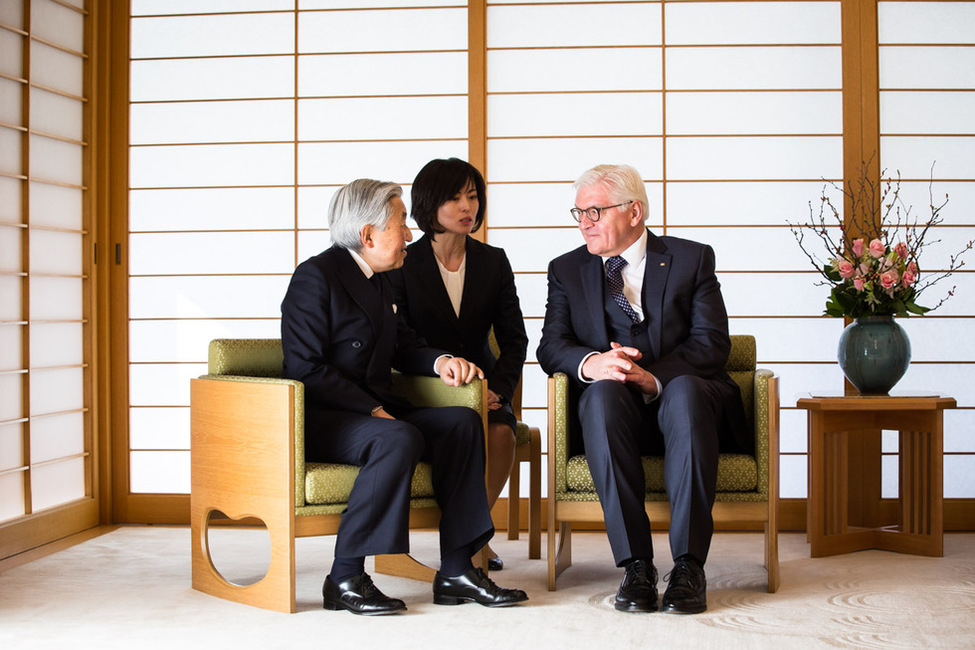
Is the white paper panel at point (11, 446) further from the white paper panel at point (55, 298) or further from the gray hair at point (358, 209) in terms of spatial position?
the gray hair at point (358, 209)

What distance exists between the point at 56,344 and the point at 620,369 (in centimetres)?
230

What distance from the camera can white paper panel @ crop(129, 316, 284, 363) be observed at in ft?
13.0

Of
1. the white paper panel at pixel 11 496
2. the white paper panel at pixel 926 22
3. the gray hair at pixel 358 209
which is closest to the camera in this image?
the gray hair at pixel 358 209

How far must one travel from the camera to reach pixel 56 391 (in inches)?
147

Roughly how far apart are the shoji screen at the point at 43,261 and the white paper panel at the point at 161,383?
19cm

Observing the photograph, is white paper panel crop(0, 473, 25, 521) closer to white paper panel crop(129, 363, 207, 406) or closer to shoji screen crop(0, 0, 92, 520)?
shoji screen crop(0, 0, 92, 520)

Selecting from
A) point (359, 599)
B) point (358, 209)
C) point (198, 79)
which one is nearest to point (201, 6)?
point (198, 79)

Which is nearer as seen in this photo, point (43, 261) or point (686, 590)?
point (686, 590)

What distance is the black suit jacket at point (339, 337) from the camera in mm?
2637

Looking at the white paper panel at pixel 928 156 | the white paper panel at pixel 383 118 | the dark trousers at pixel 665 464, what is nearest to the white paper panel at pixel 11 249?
the white paper panel at pixel 383 118

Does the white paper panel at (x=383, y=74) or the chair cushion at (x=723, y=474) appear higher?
the white paper panel at (x=383, y=74)

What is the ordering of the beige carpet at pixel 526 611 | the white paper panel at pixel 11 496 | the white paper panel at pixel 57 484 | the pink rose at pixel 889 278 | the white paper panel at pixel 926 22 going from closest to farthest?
1. the beige carpet at pixel 526 611
2. the pink rose at pixel 889 278
3. the white paper panel at pixel 11 496
4. the white paper panel at pixel 57 484
5. the white paper panel at pixel 926 22

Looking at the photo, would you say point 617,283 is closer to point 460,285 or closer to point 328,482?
point 460,285

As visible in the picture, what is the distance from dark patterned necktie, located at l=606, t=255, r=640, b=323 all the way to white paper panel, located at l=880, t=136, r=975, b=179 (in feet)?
4.97
